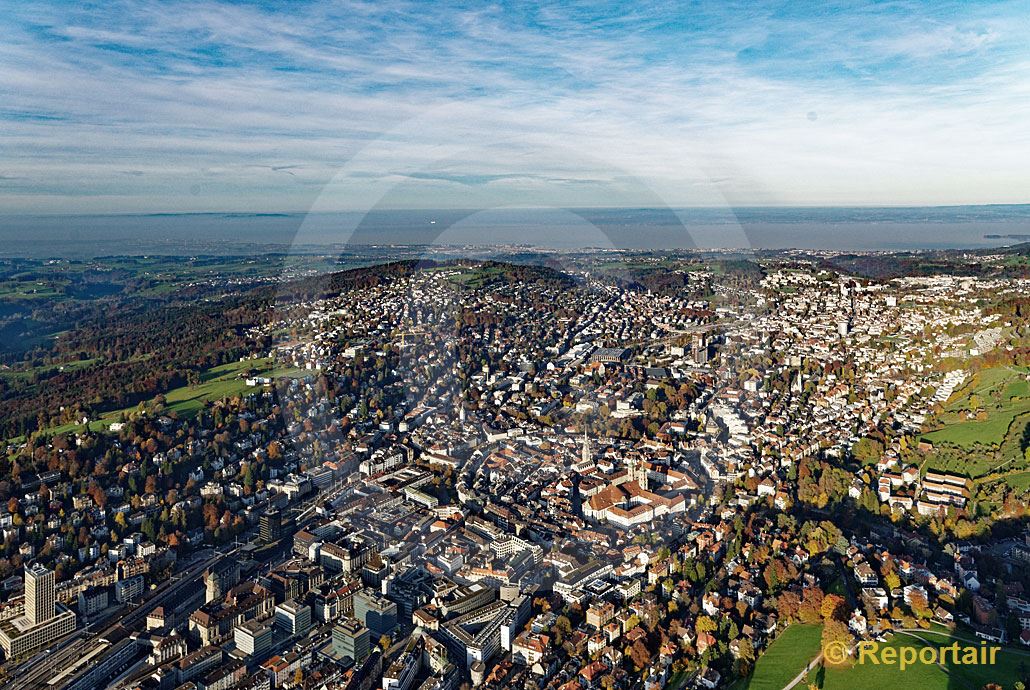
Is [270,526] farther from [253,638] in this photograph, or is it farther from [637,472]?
[637,472]

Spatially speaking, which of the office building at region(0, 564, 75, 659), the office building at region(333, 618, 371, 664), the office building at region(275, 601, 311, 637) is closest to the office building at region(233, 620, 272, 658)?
the office building at region(275, 601, 311, 637)

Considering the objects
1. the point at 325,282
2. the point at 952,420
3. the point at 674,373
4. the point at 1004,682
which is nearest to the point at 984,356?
the point at 952,420

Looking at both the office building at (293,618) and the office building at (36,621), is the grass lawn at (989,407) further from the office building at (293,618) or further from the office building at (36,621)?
the office building at (36,621)

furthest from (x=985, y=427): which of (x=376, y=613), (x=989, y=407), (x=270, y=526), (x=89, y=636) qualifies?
(x=89, y=636)

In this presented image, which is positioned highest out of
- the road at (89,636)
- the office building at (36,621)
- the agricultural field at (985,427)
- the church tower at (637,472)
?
the agricultural field at (985,427)

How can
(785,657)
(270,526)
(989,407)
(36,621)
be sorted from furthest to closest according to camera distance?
(989,407), (270,526), (36,621), (785,657)

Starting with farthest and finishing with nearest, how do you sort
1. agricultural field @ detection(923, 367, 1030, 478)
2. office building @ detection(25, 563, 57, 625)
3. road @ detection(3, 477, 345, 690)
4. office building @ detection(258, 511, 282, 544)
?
agricultural field @ detection(923, 367, 1030, 478), office building @ detection(258, 511, 282, 544), office building @ detection(25, 563, 57, 625), road @ detection(3, 477, 345, 690)

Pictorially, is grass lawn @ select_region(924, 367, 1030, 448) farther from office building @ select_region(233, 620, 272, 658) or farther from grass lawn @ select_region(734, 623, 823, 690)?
office building @ select_region(233, 620, 272, 658)

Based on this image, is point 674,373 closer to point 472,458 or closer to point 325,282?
point 472,458

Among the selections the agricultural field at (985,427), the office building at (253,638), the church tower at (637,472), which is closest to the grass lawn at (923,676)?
the church tower at (637,472)
